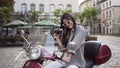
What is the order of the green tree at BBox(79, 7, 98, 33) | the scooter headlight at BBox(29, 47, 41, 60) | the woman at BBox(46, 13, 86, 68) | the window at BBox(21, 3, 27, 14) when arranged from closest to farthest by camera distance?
the scooter headlight at BBox(29, 47, 41, 60) → the woman at BBox(46, 13, 86, 68) → the window at BBox(21, 3, 27, 14) → the green tree at BBox(79, 7, 98, 33)

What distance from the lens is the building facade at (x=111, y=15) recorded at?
75438 millimetres

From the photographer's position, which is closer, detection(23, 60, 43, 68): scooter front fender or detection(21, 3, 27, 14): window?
detection(23, 60, 43, 68): scooter front fender

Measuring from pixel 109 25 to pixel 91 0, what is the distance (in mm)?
27238

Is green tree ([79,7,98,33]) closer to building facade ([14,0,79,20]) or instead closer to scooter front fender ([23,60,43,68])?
building facade ([14,0,79,20])

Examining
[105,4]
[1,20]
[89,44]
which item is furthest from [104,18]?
[89,44]

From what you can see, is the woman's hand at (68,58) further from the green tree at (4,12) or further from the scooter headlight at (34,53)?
the green tree at (4,12)

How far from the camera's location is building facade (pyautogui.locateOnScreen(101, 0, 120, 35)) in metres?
75.4

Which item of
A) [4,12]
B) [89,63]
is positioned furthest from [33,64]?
[4,12]

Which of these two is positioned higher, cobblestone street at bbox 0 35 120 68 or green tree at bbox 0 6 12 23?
green tree at bbox 0 6 12 23

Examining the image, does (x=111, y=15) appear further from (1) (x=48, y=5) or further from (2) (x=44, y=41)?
(2) (x=44, y=41)

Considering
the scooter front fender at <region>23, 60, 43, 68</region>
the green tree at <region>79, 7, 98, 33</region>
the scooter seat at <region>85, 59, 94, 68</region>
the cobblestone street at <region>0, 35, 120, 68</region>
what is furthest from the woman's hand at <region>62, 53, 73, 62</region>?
the green tree at <region>79, 7, 98, 33</region>

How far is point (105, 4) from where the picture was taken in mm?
85125

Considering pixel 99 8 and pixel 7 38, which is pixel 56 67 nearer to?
pixel 7 38

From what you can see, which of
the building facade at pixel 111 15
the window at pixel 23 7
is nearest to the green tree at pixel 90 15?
the building facade at pixel 111 15
